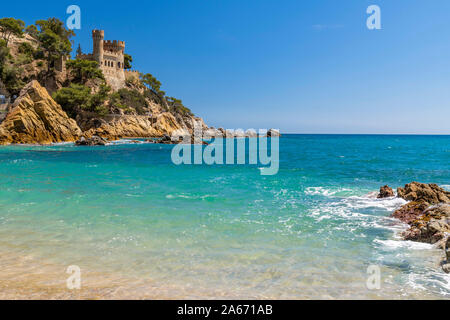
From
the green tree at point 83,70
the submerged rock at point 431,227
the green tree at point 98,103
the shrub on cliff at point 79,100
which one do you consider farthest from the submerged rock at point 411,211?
the green tree at point 83,70

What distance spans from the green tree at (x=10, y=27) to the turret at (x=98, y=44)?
18114 millimetres

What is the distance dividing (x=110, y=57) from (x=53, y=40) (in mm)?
19474

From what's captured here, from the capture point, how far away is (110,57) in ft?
294

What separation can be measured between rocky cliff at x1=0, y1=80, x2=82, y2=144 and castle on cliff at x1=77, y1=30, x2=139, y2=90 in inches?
1379

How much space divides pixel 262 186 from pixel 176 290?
13416mm

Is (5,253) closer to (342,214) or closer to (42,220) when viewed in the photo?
Result: (42,220)

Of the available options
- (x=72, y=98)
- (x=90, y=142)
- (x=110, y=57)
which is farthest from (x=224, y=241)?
(x=110, y=57)

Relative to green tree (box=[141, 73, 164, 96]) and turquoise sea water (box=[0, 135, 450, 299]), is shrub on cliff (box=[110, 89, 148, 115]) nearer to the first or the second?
green tree (box=[141, 73, 164, 96])

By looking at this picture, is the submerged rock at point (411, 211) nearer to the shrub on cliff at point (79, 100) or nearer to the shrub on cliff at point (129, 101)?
the shrub on cliff at point (79, 100)

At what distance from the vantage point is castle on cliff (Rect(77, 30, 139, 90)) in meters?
85.8

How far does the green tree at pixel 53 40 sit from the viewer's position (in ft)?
235

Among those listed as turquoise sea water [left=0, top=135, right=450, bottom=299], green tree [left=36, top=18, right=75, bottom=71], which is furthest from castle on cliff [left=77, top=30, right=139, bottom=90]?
turquoise sea water [left=0, top=135, right=450, bottom=299]
